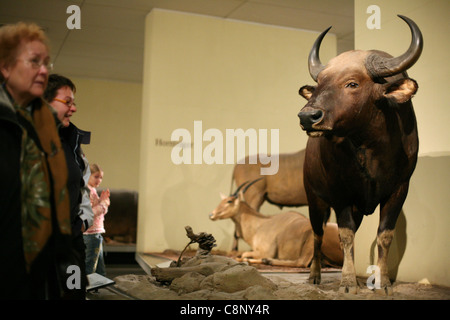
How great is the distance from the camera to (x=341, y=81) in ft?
10.6

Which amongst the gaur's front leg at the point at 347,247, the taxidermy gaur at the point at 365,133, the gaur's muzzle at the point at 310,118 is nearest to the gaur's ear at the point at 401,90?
the taxidermy gaur at the point at 365,133

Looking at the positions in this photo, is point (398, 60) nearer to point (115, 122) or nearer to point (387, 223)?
point (387, 223)

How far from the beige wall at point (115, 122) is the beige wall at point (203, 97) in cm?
78

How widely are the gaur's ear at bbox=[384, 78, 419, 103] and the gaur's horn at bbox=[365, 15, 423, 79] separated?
0.08 metres

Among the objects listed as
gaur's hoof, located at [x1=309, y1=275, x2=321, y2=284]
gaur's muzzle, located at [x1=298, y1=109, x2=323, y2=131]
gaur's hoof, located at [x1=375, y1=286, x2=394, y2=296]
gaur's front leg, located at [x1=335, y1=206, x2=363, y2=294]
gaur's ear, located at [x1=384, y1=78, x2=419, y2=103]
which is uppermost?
gaur's ear, located at [x1=384, y1=78, x2=419, y2=103]

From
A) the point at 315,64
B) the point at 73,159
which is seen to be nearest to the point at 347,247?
the point at 315,64

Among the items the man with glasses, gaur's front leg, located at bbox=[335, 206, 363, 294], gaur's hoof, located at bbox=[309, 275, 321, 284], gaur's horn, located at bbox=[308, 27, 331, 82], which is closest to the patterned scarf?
the man with glasses

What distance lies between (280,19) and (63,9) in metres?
3.10

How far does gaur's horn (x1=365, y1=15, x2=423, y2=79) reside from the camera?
314cm

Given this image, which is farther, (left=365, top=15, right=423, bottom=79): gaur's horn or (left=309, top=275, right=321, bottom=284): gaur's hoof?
(left=309, top=275, right=321, bottom=284): gaur's hoof

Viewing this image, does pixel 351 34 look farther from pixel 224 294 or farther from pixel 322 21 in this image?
pixel 224 294

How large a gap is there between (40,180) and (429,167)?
3.27 metres

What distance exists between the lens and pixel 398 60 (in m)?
3.20

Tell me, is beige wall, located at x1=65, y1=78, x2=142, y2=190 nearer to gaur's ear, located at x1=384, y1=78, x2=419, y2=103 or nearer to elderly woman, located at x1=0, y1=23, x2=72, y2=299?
gaur's ear, located at x1=384, y1=78, x2=419, y2=103
